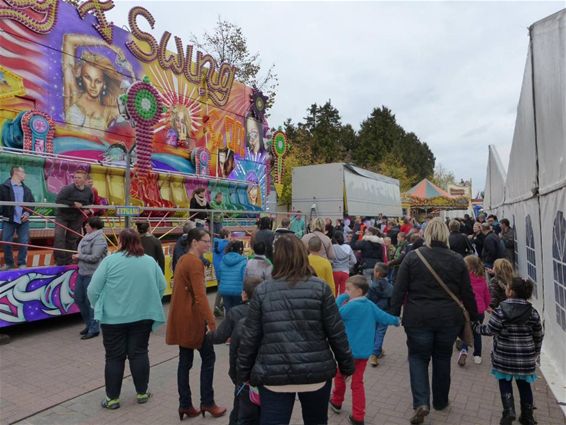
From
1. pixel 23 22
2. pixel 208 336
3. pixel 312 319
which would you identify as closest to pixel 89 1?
pixel 23 22

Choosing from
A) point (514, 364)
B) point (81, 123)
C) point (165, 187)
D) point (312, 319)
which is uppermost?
point (81, 123)

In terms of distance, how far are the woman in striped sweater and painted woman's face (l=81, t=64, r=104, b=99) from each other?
12.2 meters

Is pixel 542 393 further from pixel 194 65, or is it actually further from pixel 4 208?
pixel 194 65

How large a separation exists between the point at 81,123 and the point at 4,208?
18.2 ft

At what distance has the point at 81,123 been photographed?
11.9 meters

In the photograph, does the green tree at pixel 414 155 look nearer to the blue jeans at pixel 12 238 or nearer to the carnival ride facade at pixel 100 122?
the carnival ride facade at pixel 100 122

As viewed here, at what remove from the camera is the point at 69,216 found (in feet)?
24.0

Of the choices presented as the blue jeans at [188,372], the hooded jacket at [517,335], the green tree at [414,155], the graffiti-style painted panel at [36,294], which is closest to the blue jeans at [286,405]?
the blue jeans at [188,372]

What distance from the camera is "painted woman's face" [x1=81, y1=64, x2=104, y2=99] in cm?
1202

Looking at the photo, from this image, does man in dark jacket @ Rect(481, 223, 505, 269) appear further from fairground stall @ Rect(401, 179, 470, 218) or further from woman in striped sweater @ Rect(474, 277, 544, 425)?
fairground stall @ Rect(401, 179, 470, 218)

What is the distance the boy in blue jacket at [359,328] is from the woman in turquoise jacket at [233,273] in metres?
1.90

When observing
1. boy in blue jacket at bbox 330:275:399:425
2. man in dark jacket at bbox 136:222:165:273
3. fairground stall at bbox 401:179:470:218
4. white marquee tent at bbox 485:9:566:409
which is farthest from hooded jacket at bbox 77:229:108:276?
fairground stall at bbox 401:179:470:218

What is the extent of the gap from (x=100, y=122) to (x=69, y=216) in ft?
20.0

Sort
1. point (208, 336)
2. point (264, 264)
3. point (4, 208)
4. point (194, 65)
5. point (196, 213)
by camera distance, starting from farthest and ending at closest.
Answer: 1. point (194, 65)
2. point (196, 213)
3. point (4, 208)
4. point (264, 264)
5. point (208, 336)
